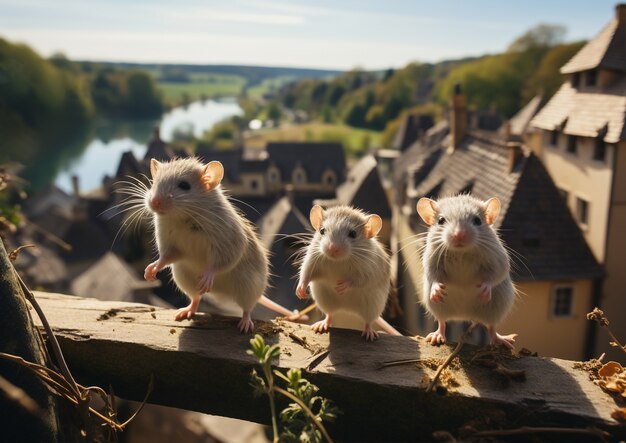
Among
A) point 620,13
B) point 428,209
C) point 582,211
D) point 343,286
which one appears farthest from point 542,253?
point 343,286

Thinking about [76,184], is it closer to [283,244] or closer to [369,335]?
[283,244]

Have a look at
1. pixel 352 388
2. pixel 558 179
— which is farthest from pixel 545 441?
pixel 558 179

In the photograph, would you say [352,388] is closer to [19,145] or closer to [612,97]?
[19,145]

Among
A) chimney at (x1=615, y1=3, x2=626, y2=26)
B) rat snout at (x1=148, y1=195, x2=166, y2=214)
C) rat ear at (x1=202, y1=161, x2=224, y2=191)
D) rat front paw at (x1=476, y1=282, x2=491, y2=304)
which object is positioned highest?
chimney at (x1=615, y1=3, x2=626, y2=26)

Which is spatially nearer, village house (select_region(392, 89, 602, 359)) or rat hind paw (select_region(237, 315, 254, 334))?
rat hind paw (select_region(237, 315, 254, 334))

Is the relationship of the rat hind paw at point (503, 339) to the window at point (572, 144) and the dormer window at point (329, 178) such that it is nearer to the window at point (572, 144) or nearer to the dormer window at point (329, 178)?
the window at point (572, 144)

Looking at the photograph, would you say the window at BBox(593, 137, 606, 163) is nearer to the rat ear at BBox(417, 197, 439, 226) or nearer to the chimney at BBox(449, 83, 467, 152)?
the chimney at BBox(449, 83, 467, 152)

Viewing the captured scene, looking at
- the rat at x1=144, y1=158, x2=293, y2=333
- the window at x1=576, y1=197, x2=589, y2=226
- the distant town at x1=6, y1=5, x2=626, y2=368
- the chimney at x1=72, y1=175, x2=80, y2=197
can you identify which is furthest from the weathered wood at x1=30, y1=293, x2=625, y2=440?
the chimney at x1=72, y1=175, x2=80, y2=197
